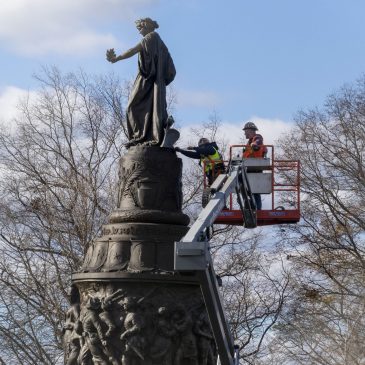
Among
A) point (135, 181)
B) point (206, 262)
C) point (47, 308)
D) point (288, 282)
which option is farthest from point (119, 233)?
point (288, 282)

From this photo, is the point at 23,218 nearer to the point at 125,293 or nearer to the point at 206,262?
the point at 125,293

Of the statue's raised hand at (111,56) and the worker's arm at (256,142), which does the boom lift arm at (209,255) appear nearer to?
the statue's raised hand at (111,56)

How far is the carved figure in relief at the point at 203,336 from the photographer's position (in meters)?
11.2

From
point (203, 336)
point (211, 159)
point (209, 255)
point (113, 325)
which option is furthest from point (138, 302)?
point (211, 159)

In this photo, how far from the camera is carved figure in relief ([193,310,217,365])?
1117 centimetres

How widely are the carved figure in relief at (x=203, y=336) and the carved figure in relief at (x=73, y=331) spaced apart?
1.45 meters

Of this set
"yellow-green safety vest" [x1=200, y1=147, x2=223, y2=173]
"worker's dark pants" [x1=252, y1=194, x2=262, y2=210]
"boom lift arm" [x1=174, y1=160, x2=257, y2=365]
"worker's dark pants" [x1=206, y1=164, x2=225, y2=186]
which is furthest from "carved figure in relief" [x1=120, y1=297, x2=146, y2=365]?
"worker's dark pants" [x1=252, y1=194, x2=262, y2=210]

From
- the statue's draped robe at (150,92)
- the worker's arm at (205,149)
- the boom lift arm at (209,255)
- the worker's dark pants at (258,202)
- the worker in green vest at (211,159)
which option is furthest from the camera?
the worker's dark pants at (258,202)

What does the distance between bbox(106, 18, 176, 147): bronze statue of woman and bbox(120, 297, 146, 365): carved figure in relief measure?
8.15 ft

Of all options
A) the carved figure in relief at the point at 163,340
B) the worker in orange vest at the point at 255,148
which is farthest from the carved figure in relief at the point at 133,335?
the worker in orange vest at the point at 255,148

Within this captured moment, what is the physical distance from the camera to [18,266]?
80.0 ft

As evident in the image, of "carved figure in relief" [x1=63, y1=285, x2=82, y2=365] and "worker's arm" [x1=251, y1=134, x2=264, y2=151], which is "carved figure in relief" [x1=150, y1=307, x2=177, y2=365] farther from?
"worker's arm" [x1=251, y1=134, x2=264, y2=151]

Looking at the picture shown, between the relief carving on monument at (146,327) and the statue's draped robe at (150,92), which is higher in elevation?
the statue's draped robe at (150,92)

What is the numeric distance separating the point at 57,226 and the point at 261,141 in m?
9.22
